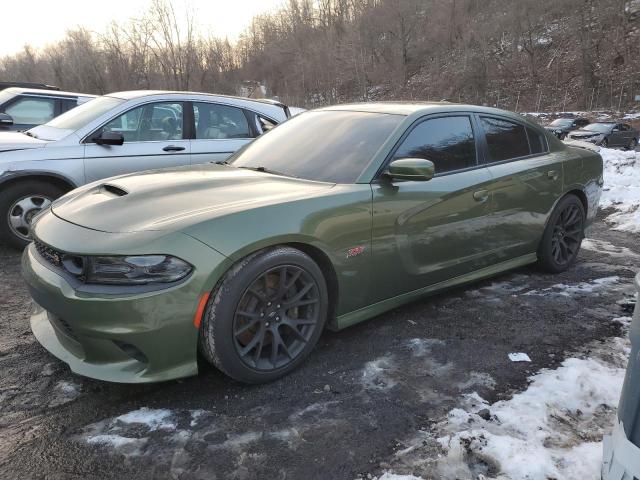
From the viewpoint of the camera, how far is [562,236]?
15.5ft

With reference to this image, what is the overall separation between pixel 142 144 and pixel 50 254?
10.3 ft

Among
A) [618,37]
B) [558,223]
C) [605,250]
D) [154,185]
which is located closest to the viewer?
[154,185]

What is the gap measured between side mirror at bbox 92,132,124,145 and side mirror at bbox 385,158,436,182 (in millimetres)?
3293

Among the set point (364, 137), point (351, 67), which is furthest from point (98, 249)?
point (351, 67)

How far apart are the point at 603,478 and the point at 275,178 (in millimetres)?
2349

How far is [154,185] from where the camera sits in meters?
3.08

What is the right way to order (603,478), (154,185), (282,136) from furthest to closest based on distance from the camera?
(282,136) < (154,185) < (603,478)

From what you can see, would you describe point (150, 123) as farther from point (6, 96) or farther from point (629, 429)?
point (629, 429)

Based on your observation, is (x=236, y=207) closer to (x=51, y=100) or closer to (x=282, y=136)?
(x=282, y=136)

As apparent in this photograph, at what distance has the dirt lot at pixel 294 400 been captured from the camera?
7.09ft

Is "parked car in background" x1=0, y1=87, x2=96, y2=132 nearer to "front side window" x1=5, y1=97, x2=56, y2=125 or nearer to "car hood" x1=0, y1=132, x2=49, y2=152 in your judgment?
"front side window" x1=5, y1=97, x2=56, y2=125

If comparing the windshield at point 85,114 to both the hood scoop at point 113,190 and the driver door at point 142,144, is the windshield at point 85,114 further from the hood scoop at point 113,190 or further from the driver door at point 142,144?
the hood scoop at point 113,190

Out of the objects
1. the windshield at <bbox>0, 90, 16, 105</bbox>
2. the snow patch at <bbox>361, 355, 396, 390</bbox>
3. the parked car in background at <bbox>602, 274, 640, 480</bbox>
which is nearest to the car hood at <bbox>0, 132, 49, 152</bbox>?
the windshield at <bbox>0, 90, 16, 105</bbox>

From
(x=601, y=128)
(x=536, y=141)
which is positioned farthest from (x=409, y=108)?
(x=601, y=128)
